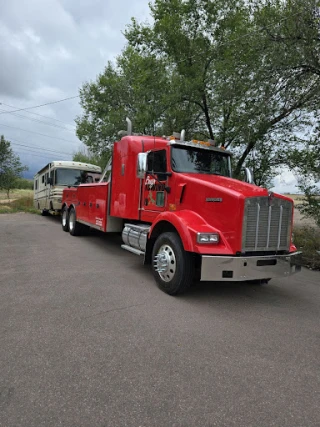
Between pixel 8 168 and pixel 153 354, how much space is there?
30824 millimetres

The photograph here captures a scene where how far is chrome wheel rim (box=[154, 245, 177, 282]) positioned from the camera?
480 centimetres

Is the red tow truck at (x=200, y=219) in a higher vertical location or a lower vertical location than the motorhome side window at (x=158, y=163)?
lower

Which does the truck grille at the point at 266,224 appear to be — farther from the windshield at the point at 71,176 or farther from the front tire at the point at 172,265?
the windshield at the point at 71,176

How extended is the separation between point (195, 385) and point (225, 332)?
114 centimetres

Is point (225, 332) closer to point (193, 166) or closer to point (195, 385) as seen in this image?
point (195, 385)

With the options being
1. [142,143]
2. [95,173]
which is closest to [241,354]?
[142,143]

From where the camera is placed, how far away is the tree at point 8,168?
94.4 ft

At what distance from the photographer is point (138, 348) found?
3.10m

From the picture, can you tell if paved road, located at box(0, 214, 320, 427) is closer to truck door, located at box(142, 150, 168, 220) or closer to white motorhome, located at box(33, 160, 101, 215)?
truck door, located at box(142, 150, 168, 220)

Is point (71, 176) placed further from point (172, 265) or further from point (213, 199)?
point (213, 199)

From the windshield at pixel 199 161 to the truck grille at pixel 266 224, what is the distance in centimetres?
161

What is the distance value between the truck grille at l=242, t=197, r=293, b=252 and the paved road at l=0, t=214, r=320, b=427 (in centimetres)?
90

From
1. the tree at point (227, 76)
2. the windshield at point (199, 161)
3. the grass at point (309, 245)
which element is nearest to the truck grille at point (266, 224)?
the windshield at point (199, 161)

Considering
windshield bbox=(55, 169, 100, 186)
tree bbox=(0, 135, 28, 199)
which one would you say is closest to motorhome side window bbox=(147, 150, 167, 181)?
windshield bbox=(55, 169, 100, 186)
